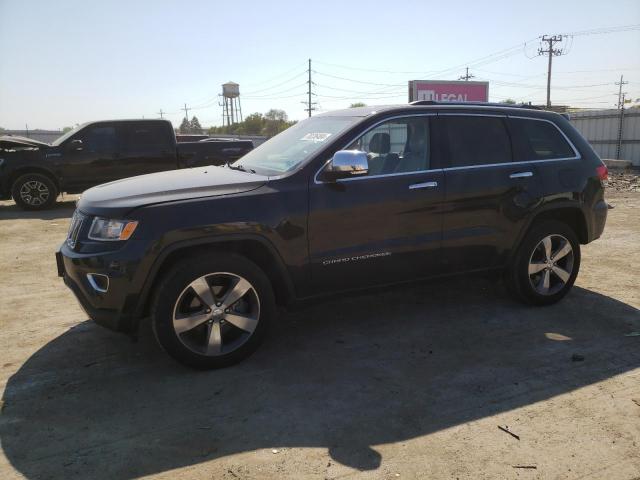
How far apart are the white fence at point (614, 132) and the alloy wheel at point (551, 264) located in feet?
66.9

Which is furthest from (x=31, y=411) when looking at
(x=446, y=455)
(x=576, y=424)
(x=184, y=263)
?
(x=576, y=424)

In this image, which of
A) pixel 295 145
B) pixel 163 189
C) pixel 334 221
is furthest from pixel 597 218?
pixel 163 189

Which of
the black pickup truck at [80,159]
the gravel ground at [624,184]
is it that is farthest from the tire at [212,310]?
the gravel ground at [624,184]

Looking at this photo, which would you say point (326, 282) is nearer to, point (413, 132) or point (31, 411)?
point (413, 132)

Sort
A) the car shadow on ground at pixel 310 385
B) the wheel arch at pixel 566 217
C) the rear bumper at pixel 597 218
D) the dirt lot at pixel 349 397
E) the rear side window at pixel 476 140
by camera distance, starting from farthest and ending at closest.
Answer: the rear bumper at pixel 597 218 → the wheel arch at pixel 566 217 → the rear side window at pixel 476 140 → the car shadow on ground at pixel 310 385 → the dirt lot at pixel 349 397

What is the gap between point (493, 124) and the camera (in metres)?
4.58

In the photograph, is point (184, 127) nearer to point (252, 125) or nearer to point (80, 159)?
point (252, 125)

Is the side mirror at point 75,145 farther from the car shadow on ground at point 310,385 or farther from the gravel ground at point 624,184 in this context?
the gravel ground at point 624,184

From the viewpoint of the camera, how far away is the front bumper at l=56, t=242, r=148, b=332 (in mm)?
3307

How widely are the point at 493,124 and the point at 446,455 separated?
3.01m

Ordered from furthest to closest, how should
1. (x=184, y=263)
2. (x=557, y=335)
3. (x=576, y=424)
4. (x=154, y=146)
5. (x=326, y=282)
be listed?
(x=154, y=146), (x=557, y=335), (x=326, y=282), (x=184, y=263), (x=576, y=424)

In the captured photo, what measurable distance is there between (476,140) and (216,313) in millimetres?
2660

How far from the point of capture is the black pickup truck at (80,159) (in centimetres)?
1084

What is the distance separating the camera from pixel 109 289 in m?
3.33
